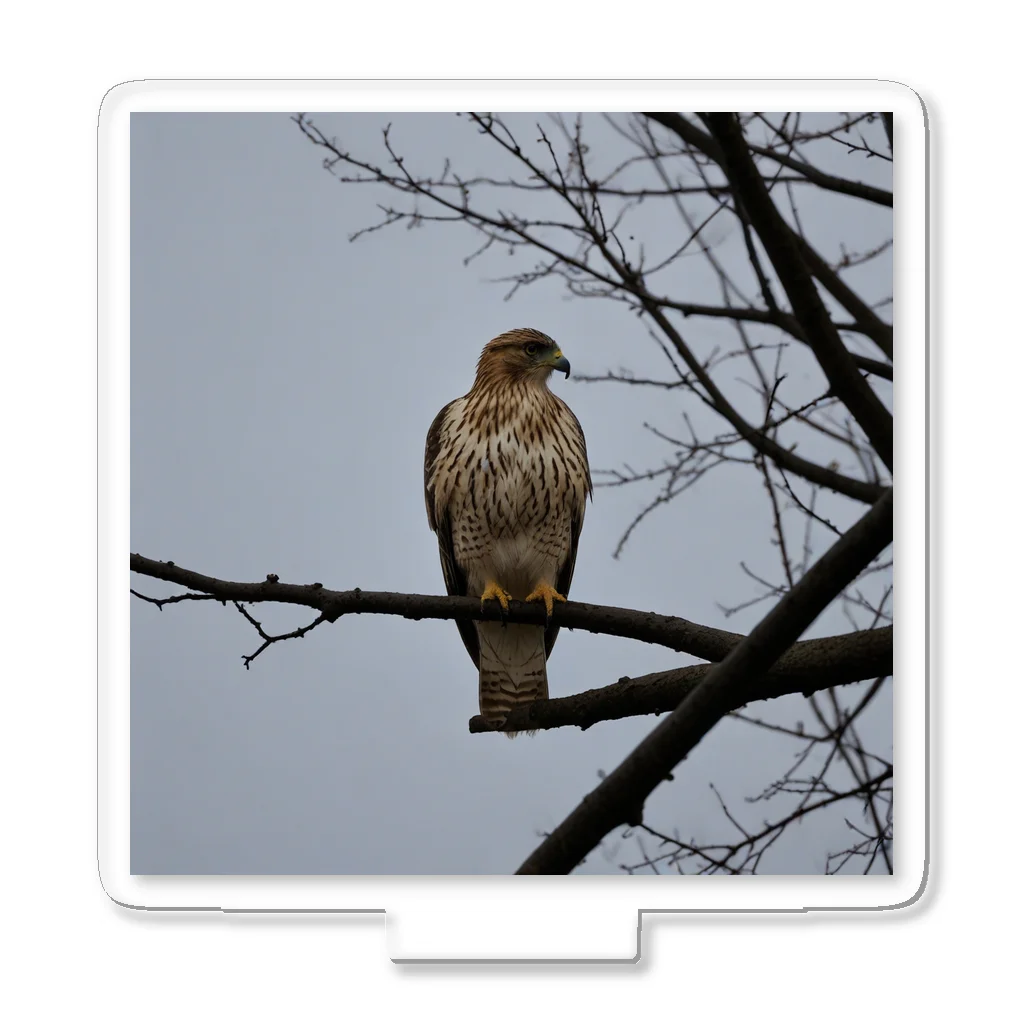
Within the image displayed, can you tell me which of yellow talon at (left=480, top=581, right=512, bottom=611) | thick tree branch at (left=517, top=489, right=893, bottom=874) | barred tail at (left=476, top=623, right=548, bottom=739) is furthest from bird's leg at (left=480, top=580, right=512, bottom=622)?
thick tree branch at (left=517, top=489, right=893, bottom=874)

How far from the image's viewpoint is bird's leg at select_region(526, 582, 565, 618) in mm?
3229

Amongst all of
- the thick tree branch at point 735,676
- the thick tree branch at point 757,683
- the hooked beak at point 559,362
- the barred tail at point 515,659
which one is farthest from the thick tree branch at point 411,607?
the hooked beak at point 559,362

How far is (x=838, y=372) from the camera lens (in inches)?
92.6

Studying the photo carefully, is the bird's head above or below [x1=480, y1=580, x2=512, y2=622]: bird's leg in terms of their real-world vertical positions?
above

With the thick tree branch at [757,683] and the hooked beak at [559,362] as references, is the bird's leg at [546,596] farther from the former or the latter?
the hooked beak at [559,362]

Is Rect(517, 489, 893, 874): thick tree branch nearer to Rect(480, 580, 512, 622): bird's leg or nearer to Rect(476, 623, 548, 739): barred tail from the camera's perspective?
Rect(480, 580, 512, 622): bird's leg

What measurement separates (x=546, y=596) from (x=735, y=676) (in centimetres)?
123

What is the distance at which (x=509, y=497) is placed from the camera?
327cm

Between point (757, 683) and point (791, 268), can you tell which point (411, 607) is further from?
point (791, 268)

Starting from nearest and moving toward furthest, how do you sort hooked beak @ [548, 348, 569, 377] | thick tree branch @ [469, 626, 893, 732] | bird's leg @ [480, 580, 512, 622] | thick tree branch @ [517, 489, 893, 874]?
thick tree branch @ [517, 489, 893, 874] < thick tree branch @ [469, 626, 893, 732] < bird's leg @ [480, 580, 512, 622] < hooked beak @ [548, 348, 569, 377]

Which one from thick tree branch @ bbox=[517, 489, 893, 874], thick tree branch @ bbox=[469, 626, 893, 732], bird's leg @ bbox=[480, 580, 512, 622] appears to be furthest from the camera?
bird's leg @ bbox=[480, 580, 512, 622]

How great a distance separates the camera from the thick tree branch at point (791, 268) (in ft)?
6.95
